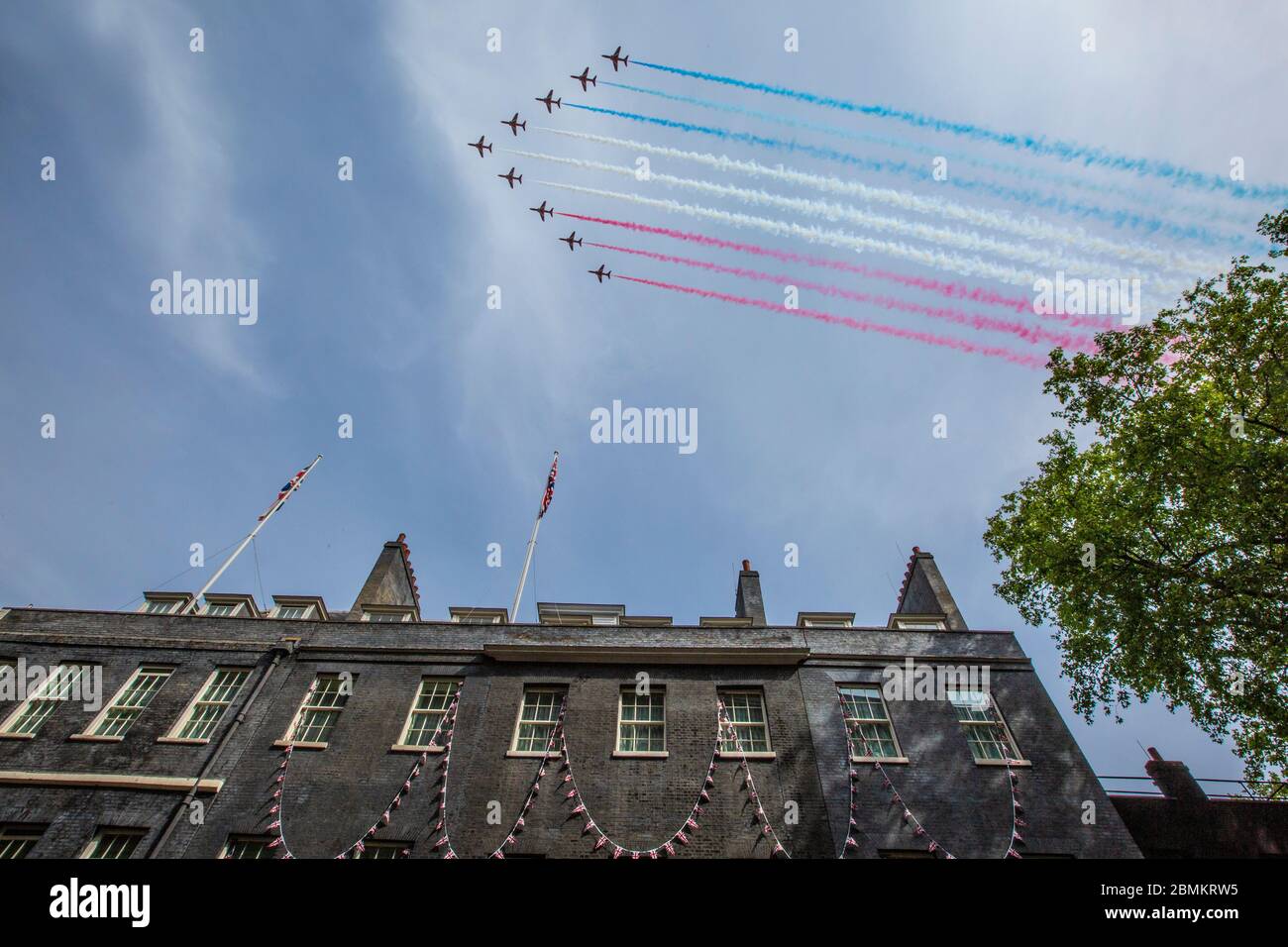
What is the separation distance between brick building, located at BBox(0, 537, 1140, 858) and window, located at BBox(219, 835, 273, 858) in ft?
0.21

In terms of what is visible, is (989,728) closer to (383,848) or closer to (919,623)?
(919,623)

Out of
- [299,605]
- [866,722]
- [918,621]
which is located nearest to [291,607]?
[299,605]

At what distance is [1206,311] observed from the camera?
800 inches

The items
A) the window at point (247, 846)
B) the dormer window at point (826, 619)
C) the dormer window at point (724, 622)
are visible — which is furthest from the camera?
the dormer window at point (826, 619)

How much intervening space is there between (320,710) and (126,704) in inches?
234

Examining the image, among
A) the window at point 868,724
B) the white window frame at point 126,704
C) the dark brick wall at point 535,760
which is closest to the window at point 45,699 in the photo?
the dark brick wall at point 535,760

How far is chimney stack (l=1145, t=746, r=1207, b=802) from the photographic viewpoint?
1809 cm

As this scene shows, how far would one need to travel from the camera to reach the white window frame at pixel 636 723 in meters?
17.3

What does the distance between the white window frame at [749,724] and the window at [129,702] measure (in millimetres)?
17042

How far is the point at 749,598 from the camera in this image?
23.7 m

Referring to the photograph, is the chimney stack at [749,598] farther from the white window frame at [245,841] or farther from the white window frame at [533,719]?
the white window frame at [245,841]
